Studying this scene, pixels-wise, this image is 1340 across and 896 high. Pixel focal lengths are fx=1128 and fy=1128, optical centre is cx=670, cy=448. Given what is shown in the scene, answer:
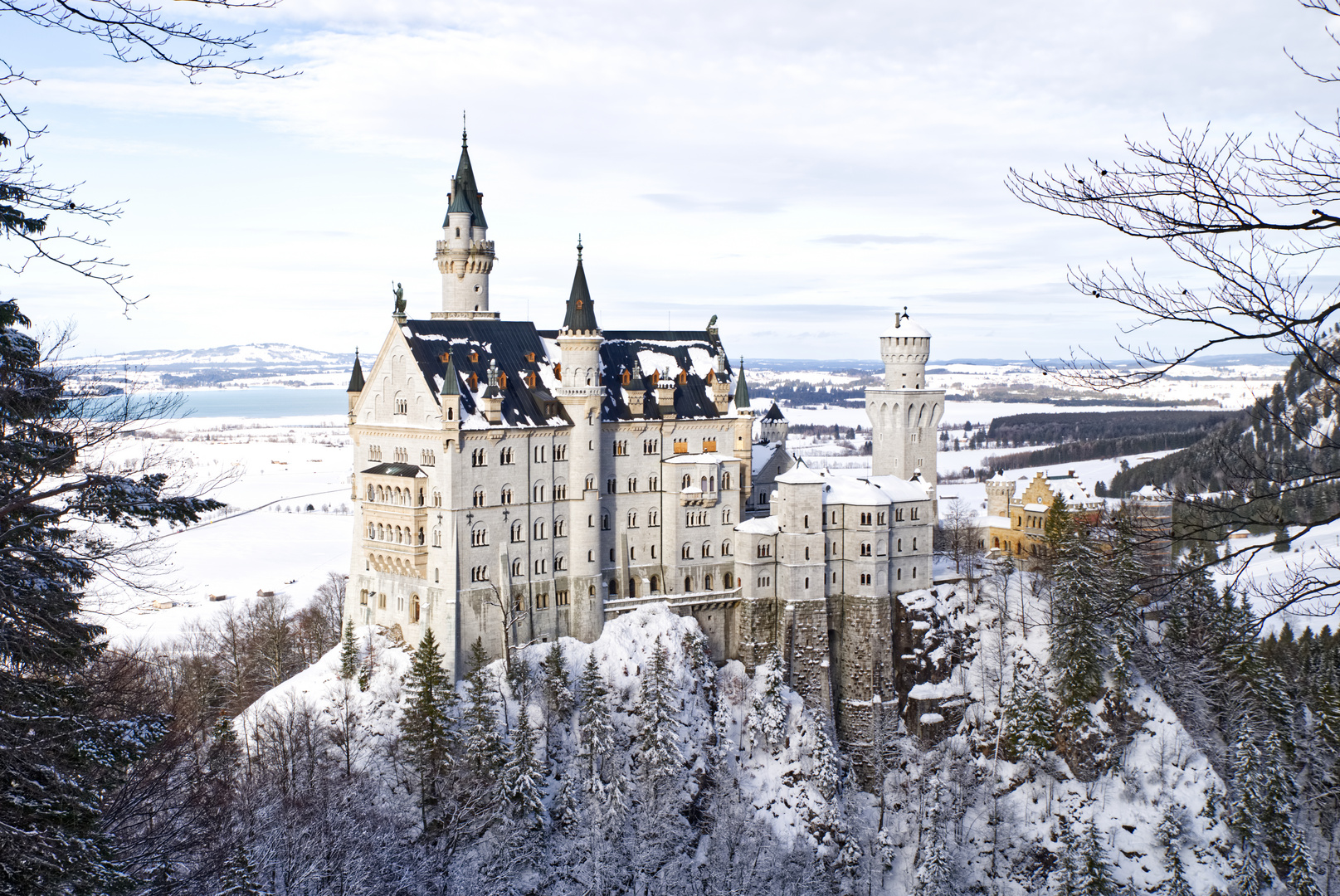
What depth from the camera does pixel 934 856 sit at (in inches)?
2653

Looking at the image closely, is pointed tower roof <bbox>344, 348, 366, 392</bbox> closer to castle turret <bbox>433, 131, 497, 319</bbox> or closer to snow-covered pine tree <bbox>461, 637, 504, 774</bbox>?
castle turret <bbox>433, 131, 497, 319</bbox>

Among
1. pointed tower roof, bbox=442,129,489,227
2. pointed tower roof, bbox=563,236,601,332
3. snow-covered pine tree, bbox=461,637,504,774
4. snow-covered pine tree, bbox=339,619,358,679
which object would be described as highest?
pointed tower roof, bbox=442,129,489,227

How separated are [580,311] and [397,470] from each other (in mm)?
15993

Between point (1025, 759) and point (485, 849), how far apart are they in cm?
3670

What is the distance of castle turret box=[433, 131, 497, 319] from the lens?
80812 millimetres

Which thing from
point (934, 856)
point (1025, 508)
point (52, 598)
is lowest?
point (934, 856)

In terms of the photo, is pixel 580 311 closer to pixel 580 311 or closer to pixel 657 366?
pixel 580 311

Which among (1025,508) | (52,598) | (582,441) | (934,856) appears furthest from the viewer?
(1025,508)

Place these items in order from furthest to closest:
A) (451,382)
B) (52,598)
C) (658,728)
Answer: (658,728) < (451,382) < (52,598)

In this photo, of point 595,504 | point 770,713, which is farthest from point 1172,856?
point 595,504

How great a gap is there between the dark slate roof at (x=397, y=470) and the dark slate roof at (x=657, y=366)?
13972 mm

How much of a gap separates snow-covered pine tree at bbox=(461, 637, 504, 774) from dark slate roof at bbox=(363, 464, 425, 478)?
38.7 ft

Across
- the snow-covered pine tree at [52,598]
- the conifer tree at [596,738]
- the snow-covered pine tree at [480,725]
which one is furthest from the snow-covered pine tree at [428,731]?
the snow-covered pine tree at [52,598]

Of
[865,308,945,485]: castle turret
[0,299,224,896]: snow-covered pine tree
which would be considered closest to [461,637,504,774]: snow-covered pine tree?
[865,308,945,485]: castle turret
